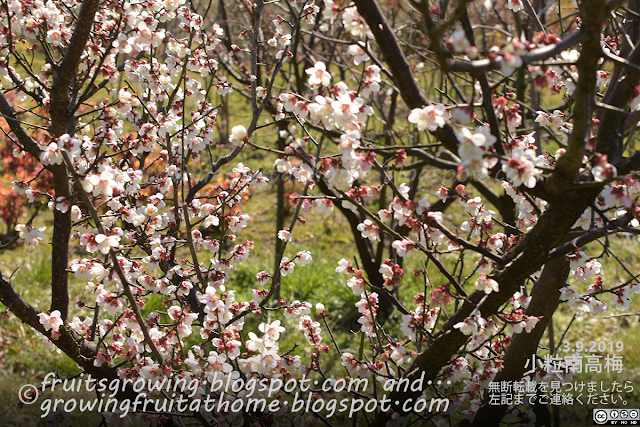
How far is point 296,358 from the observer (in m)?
2.12

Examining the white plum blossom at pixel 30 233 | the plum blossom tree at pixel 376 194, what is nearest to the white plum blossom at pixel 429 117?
the plum blossom tree at pixel 376 194

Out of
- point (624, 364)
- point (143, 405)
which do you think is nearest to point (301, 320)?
point (143, 405)

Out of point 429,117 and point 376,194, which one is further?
point 376,194

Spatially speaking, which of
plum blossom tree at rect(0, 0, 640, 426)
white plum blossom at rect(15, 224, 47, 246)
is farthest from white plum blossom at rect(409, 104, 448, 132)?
white plum blossom at rect(15, 224, 47, 246)

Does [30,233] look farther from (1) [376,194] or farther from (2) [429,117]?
(2) [429,117]

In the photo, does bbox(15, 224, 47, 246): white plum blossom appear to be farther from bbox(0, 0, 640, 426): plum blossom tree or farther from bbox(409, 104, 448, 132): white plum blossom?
bbox(409, 104, 448, 132): white plum blossom

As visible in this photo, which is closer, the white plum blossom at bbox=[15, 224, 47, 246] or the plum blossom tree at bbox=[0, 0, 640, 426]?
the plum blossom tree at bbox=[0, 0, 640, 426]

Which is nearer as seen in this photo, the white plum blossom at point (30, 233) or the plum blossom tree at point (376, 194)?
the plum blossom tree at point (376, 194)

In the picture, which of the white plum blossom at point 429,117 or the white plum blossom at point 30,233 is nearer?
the white plum blossom at point 429,117

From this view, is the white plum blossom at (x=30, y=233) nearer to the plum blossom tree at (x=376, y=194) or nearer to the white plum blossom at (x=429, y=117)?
the plum blossom tree at (x=376, y=194)

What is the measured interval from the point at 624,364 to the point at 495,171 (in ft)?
11.0

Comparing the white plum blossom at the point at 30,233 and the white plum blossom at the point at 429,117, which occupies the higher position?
the white plum blossom at the point at 429,117

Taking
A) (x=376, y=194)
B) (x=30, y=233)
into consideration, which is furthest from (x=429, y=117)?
(x=30, y=233)

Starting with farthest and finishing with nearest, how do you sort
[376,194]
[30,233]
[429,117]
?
1. [30,233]
2. [376,194]
3. [429,117]
